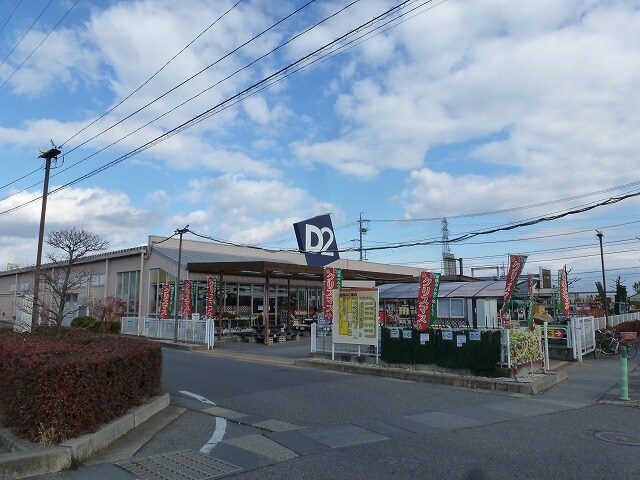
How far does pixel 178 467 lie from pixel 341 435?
239 centimetres

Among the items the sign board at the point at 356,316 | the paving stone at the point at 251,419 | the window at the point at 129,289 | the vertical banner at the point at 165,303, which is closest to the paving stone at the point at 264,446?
the paving stone at the point at 251,419

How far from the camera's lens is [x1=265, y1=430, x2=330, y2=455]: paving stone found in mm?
6626

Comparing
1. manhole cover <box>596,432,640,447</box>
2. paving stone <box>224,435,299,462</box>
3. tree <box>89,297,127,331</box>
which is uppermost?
tree <box>89,297,127,331</box>

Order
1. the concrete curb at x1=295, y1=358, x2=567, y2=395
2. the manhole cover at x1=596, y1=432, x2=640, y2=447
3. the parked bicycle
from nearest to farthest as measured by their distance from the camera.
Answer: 1. the manhole cover at x1=596, y1=432, x2=640, y2=447
2. the concrete curb at x1=295, y1=358, x2=567, y2=395
3. the parked bicycle

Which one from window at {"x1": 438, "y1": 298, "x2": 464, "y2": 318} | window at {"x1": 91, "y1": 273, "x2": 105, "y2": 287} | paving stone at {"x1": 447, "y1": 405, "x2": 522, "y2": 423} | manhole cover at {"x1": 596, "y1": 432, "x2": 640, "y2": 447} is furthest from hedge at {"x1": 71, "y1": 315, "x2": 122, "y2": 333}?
manhole cover at {"x1": 596, "y1": 432, "x2": 640, "y2": 447}

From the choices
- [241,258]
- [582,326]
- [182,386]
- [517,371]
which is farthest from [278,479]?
[241,258]

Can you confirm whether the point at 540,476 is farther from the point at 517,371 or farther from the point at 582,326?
the point at 582,326

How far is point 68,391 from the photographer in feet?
20.7

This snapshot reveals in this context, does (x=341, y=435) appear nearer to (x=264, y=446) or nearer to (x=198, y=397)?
(x=264, y=446)

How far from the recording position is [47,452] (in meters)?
5.66

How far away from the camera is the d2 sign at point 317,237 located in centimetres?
3117

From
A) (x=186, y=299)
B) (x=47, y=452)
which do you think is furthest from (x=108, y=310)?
(x=47, y=452)

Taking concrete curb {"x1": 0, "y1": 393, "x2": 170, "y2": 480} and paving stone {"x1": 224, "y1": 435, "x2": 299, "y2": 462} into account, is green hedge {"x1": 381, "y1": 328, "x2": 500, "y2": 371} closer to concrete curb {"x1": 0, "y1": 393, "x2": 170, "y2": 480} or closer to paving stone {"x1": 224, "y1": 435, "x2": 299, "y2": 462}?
paving stone {"x1": 224, "y1": 435, "x2": 299, "y2": 462}

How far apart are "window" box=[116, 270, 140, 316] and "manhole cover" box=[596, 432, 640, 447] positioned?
29.1 m
